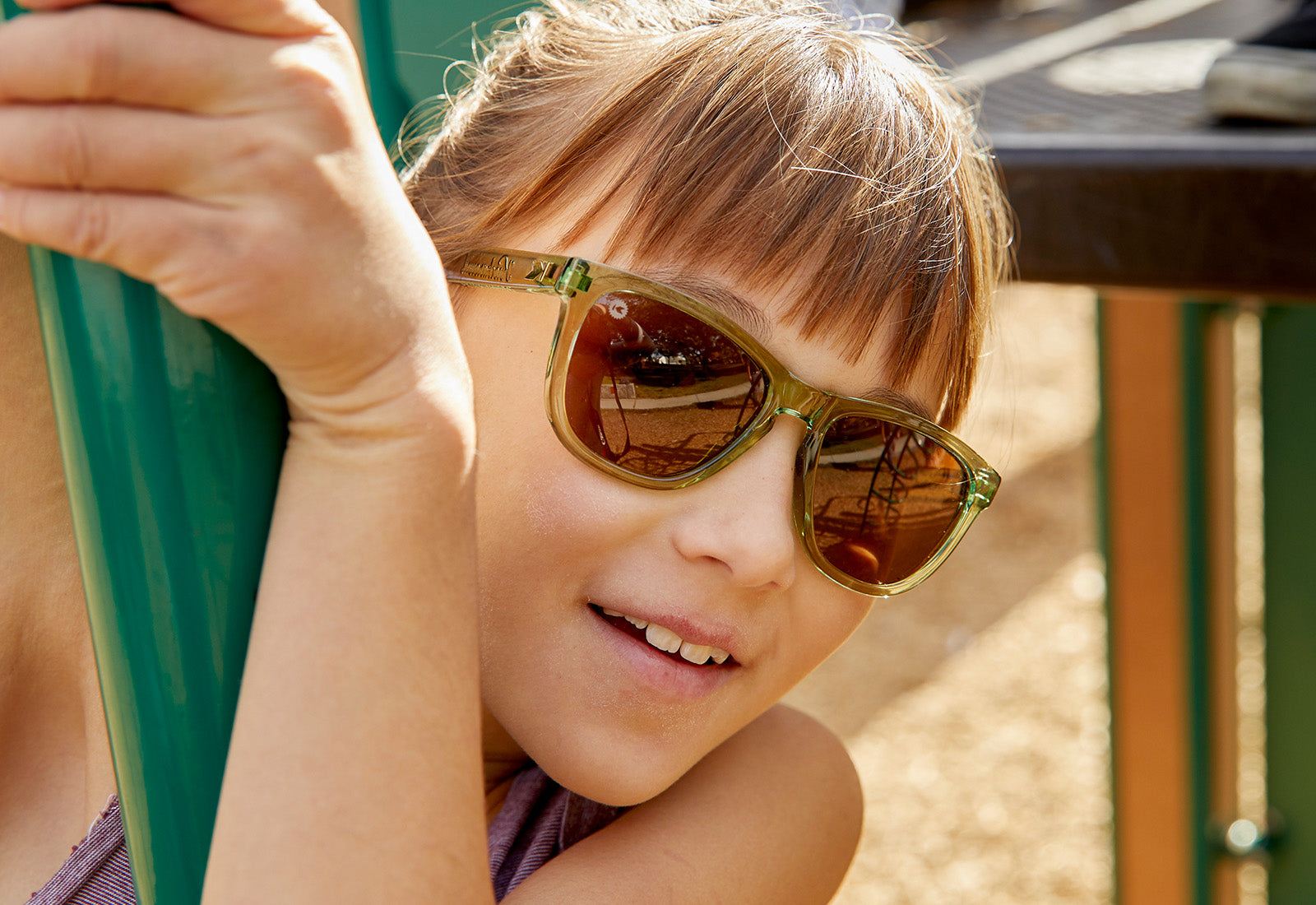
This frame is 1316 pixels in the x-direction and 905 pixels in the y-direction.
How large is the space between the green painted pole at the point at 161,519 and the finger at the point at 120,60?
8cm

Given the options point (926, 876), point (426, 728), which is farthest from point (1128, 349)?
point (426, 728)

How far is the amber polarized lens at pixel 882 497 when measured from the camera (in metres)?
1.00

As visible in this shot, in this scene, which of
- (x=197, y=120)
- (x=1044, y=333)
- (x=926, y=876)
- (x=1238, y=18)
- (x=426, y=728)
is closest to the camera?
(x=197, y=120)

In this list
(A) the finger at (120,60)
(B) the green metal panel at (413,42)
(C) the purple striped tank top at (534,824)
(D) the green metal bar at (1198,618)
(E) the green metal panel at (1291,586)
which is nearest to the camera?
(A) the finger at (120,60)

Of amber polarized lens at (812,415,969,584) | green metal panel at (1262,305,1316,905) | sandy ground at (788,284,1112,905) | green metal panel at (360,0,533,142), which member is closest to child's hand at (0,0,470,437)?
amber polarized lens at (812,415,969,584)

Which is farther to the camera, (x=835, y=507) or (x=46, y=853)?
(x=835, y=507)

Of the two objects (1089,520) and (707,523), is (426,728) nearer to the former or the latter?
(707,523)

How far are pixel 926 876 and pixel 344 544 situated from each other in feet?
9.64

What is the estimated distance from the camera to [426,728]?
0.59m

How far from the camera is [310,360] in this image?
0.53 m

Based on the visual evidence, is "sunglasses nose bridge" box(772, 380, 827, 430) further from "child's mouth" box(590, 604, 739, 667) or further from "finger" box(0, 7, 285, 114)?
"finger" box(0, 7, 285, 114)

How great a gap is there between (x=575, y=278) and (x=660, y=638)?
290 millimetres

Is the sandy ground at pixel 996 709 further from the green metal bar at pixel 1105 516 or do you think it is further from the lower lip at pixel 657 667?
the lower lip at pixel 657 667

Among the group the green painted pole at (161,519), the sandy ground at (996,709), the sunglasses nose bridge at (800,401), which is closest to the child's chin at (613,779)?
the sunglasses nose bridge at (800,401)
